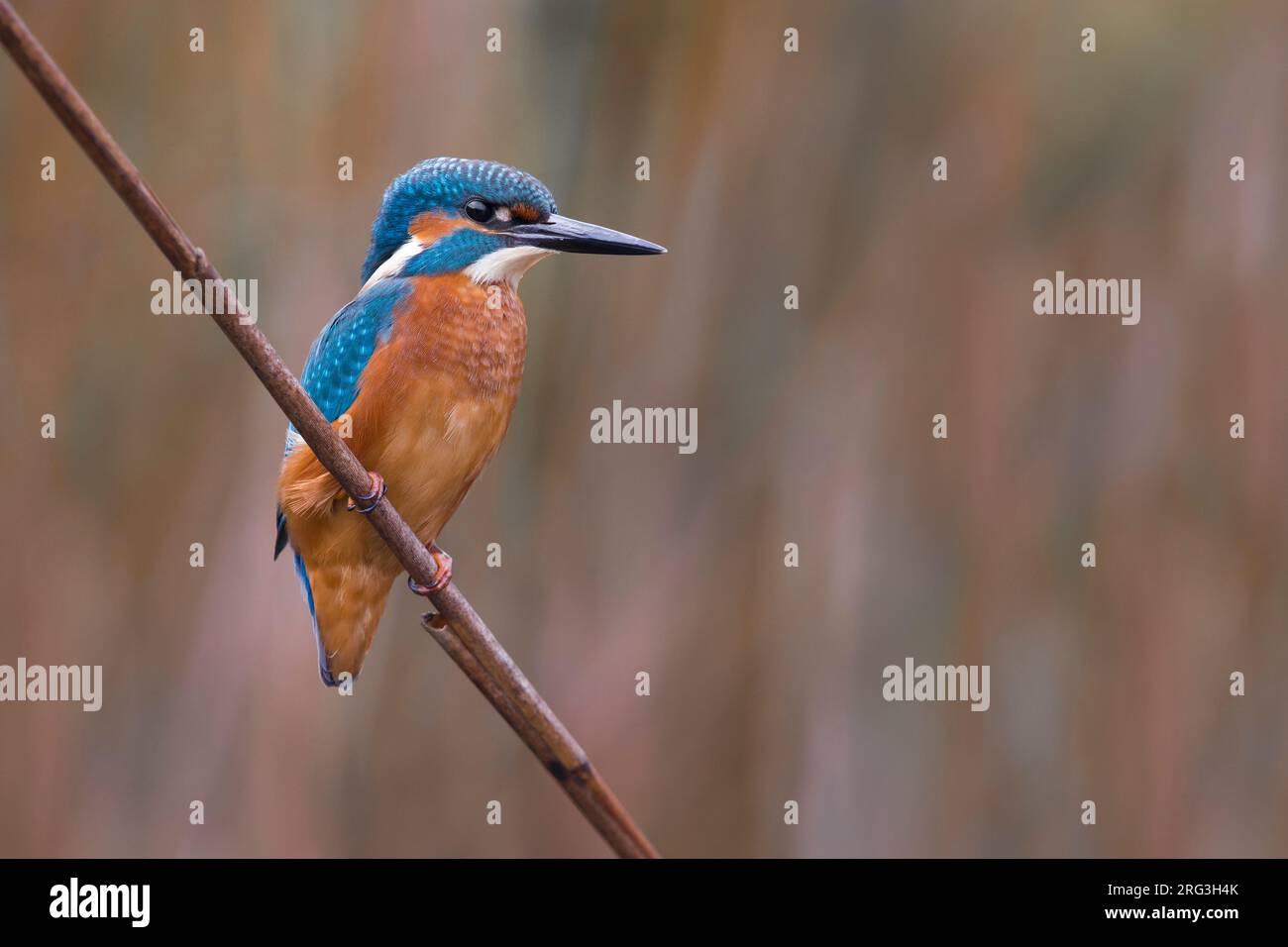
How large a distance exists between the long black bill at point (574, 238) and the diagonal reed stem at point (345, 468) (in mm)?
690

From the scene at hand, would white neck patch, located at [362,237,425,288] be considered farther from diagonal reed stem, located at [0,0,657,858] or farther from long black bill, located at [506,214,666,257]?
diagonal reed stem, located at [0,0,657,858]

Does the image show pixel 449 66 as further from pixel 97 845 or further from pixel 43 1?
pixel 97 845

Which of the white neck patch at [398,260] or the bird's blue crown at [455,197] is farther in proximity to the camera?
the white neck patch at [398,260]

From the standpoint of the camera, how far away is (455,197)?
7.84ft

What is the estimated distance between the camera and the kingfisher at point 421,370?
2.26m

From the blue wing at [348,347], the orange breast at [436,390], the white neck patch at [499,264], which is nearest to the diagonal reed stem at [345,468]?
the orange breast at [436,390]

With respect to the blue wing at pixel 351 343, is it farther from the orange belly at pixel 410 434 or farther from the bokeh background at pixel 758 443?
the bokeh background at pixel 758 443

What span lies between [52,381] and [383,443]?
137 cm

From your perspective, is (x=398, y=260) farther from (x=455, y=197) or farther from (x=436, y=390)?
(x=436, y=390)

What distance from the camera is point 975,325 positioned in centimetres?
332

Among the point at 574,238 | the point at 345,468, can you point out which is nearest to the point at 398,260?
the point at 574,238

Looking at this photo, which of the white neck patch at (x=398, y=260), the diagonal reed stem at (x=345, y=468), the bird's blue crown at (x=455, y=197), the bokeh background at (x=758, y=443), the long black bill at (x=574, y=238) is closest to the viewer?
the diagonal reed stem at (x=345, y=468)

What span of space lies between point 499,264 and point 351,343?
0.30m

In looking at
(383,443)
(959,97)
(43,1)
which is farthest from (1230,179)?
(43,1)
